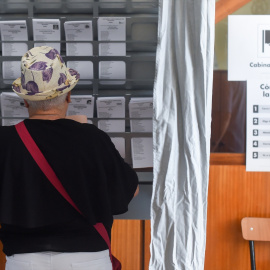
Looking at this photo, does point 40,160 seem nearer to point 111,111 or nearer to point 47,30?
point 111,111

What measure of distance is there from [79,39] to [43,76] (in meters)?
0.98

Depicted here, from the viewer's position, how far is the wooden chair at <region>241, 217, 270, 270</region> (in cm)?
268

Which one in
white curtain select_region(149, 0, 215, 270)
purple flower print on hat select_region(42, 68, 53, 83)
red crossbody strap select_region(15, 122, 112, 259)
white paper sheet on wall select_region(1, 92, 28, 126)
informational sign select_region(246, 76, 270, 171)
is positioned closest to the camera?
red crossbody strap select_region(15, 122, 112, 259)

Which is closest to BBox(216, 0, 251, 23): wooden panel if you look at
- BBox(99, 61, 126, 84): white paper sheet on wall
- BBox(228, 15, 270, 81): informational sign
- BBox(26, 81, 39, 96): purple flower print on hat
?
BBox(228, 15, 270, 81): informational sign

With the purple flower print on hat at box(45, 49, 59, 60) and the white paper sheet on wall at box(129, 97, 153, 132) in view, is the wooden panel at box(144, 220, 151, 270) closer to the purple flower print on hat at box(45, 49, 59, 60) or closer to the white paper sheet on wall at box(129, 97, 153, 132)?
the white paper sheet on wall at box(129, 97, 153, 132)

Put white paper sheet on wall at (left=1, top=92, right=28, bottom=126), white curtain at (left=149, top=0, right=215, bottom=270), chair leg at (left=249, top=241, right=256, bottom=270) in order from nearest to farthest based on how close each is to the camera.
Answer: white curtain at (left=149, top=0, right=215, bottom=270) → chair leg at (left=249, top=241, right=256, bottom=270) → white paper sheet on wall at (left=1, top=92, right=28, bottom=126)

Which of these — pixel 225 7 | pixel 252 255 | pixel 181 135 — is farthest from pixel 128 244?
pixel 225 7

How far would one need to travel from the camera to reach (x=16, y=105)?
2.89 metres

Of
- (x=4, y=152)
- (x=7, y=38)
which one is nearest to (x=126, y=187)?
(x=4, y=152)

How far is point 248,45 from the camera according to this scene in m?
2.76

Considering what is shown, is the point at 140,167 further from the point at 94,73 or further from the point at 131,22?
the point at 131,22

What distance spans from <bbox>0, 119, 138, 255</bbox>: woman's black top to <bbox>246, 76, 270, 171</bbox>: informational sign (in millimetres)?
1127

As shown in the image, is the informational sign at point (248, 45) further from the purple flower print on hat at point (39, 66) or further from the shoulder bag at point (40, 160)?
the shoulder bag at point (40, 160)

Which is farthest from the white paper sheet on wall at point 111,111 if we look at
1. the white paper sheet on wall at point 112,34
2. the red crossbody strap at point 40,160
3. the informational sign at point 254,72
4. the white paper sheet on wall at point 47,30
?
the red crossbody strap at point 40,160
